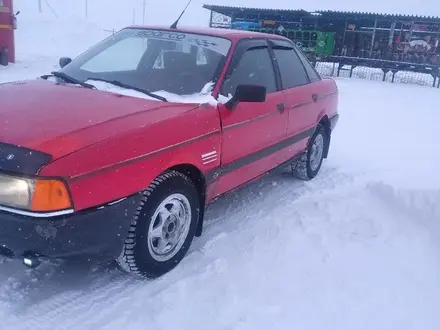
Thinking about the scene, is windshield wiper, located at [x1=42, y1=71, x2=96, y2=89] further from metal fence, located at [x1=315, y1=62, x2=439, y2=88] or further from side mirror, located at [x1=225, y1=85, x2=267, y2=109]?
metal fence, located at [x1=315, y1=62, x2=439, y2=88]

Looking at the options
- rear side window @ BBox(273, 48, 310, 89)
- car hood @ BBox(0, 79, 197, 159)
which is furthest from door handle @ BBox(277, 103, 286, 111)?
car hood @ BBox(0, 79, 197, 159)

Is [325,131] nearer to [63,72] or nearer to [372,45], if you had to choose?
[63,72]

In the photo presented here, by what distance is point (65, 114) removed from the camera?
2.78 meters

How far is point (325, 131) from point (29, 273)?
3.78 m

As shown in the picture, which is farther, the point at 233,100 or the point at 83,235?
the point at 233,100

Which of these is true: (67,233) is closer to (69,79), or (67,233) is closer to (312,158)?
(69,79)

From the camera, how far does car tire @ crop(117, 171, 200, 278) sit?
277 cm

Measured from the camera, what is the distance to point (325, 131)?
5.57m

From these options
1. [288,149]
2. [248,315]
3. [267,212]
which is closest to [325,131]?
[288,149]

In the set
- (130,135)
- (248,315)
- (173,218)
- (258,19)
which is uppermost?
(258,19)

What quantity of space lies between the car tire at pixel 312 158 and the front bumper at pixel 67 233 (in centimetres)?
295

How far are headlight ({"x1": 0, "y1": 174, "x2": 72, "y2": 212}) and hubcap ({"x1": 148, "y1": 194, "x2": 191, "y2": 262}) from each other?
2.21ft

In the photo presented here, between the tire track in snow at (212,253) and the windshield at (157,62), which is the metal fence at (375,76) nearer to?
the tire track in snow at (212,253)

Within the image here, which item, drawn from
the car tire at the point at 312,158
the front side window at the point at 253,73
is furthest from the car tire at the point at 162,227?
the car tire at the point at 312,158
